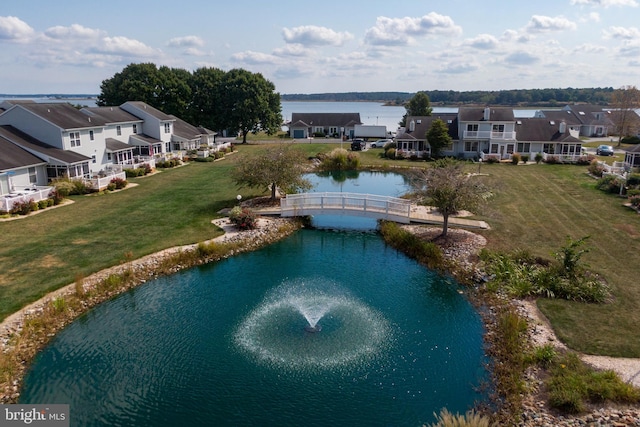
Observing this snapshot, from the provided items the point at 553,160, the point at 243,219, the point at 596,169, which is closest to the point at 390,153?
the point at 553,160

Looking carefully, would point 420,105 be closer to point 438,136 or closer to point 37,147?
point 438,136

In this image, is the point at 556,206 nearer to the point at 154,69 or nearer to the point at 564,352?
the point at 564,352

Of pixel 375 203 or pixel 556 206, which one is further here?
pixel 556 206

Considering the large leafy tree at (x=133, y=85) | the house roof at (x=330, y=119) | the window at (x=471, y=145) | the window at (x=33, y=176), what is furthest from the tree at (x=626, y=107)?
the window at (x=33, y=176)

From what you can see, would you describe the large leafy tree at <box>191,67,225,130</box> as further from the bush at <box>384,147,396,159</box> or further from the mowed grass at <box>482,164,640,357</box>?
the mowed grass at <box>482,164,640,357</box>

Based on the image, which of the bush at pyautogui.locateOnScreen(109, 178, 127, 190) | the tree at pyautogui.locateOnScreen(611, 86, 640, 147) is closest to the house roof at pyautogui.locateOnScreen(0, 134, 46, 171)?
the bush at pyautogui.locateOnScreen(109, 178, 127, 190)

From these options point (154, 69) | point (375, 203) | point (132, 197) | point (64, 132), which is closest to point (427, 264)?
point (375, 203)

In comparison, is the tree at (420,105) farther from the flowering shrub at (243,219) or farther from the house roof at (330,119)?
the flowering shrub at (243,219)
